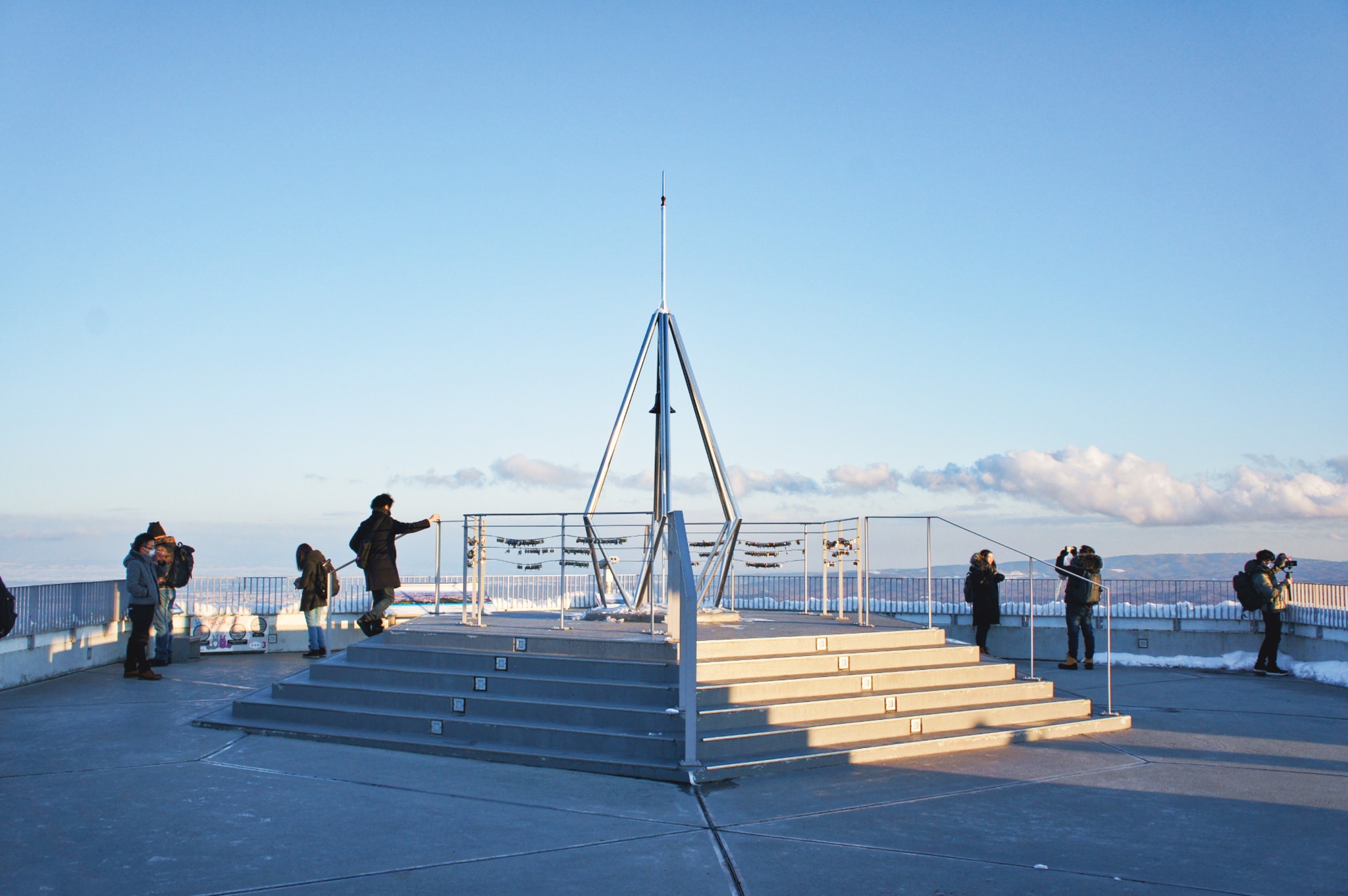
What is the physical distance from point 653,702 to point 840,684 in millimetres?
1909

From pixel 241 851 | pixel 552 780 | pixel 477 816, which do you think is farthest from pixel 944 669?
pixel 241 851

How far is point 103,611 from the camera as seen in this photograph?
45.8 ft

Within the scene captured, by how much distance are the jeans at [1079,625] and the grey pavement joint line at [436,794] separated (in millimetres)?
9403

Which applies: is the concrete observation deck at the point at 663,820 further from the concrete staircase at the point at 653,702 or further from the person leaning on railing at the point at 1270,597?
the person leaning on railing at the point at 1270,597

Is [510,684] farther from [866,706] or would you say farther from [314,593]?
[314,593]

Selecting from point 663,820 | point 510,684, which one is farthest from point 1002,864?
point 510,684

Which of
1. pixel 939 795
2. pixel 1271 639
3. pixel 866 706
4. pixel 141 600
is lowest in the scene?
pixel 939 795

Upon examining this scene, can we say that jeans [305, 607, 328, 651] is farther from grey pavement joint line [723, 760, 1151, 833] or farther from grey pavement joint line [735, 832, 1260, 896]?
grey pavement joint line [735, 832, 1260, 896]

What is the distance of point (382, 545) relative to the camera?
11.7 m

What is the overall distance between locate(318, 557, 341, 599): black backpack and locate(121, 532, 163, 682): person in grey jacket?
2066 mm

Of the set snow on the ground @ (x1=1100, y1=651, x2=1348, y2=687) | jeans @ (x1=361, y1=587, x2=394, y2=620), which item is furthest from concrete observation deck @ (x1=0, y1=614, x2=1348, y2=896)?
snow on the ground @ (x1=1100, y1=651, x2=1348, y2=687)

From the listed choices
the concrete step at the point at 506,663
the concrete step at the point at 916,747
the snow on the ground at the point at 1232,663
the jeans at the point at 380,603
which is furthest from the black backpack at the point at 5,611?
the snow on the ground at the point at 1232,663

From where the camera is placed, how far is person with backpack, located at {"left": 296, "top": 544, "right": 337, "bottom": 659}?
1427cm

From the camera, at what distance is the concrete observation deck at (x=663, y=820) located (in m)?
4.93
